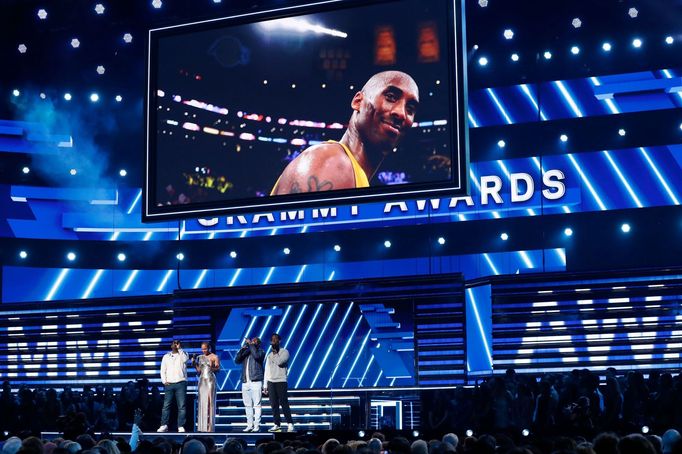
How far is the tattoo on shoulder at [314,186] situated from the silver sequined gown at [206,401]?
8.87 ft

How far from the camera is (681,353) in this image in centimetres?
1666

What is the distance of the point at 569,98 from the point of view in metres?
19.8

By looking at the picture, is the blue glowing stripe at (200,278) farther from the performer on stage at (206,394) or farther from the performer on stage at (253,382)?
the performer on stage at (253,382)

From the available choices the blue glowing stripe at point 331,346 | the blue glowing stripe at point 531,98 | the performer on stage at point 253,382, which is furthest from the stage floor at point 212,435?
the blue glowing stripe at point 531,98

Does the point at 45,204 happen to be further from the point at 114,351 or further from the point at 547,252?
the point at 547,252

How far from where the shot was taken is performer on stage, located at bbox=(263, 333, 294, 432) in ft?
49.3

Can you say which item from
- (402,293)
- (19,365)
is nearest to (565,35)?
(402,293)

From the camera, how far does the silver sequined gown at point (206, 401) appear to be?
51.0ft

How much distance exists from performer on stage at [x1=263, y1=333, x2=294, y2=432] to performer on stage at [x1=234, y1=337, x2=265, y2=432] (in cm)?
23

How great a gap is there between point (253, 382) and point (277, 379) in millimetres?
455

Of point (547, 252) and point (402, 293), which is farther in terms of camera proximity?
point (547, 252)

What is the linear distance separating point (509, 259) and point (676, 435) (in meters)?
13.9

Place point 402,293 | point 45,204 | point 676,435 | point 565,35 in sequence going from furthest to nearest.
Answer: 1. point 45,204
2. point 565,35
3. point 402,293
4. point 676,435

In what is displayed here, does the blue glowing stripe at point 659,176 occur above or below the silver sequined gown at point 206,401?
above
